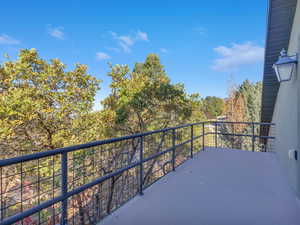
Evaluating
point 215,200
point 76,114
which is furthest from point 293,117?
point 76,114

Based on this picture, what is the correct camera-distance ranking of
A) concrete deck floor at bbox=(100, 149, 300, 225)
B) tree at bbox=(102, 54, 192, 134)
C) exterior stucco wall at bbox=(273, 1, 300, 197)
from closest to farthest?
concrete deck floor at bbox=(100, 149, 300, 225) → exterior stucco wall at bbox=(273, 1, 300, 197) → tree at bbox=(102, 54, 192, 134)

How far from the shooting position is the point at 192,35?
1075 cm

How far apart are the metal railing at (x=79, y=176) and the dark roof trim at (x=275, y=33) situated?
43.7 inches

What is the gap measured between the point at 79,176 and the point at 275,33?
501cm

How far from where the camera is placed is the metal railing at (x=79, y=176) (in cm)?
134

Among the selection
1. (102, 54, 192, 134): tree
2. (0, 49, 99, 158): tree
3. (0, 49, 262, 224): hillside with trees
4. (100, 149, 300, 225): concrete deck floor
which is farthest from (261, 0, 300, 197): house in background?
(0, 49, 99, 158): tree

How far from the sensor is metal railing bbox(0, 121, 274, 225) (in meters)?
1.34

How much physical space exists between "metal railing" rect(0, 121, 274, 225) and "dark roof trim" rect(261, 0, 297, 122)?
1.11m

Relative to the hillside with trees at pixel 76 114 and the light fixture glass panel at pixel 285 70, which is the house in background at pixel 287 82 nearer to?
the light fixture glass panel at pixel 285 70

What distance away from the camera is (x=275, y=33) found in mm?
3627

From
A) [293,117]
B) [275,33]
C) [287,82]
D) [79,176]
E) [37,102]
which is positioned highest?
[275,33]

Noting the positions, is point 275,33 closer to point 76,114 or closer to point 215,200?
point 215,200

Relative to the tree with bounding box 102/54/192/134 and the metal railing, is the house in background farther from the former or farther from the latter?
the tree with bounding box 102/54/192/134

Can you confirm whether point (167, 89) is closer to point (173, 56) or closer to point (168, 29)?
point (168, 29)
